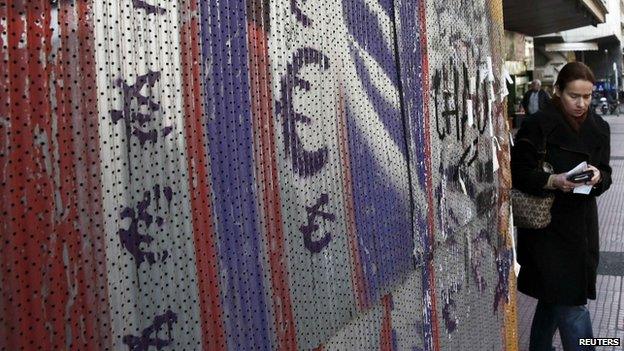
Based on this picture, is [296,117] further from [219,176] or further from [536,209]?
[536,209]

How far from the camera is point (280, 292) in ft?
5.91

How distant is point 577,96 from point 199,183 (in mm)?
2575

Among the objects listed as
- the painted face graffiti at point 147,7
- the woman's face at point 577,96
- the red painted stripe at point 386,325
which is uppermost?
the painted face graffiti at point 147,7

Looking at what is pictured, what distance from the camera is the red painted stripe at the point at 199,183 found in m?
1.51

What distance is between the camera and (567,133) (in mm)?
3508

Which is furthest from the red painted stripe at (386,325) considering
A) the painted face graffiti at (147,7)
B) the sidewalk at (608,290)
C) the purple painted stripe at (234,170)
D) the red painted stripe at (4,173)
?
the sidewalk at (608,290)

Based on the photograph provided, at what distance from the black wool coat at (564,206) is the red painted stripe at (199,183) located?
2.38m

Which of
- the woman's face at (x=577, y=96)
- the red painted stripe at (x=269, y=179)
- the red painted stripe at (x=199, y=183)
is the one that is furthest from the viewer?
the woman's face at (x=577, y=96)

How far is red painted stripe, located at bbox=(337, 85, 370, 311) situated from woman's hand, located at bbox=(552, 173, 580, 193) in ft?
5.46

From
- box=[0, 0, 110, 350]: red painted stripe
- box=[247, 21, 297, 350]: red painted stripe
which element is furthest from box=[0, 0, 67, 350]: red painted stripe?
box=[247, 21, 297, 350]: red painted stripe

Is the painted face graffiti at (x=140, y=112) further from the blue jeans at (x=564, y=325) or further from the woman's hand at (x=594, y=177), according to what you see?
the blue jeans at (x=564, y=325)

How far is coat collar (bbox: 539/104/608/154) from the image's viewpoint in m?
3.51

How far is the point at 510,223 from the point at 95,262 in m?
3.53

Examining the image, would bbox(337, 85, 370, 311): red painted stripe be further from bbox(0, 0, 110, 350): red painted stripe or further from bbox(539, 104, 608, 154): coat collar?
bbox(539, 104, 608, 154): coat collar
